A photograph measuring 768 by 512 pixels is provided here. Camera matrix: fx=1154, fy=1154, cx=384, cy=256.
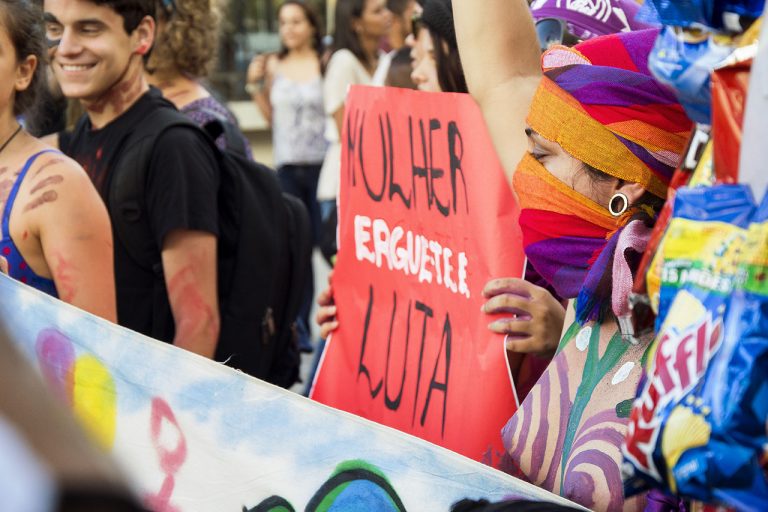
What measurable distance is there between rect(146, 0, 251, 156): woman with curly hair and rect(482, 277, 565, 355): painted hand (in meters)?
1.81

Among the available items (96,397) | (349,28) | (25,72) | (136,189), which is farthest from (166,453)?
(349,28)

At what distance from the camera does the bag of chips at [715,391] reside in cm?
121

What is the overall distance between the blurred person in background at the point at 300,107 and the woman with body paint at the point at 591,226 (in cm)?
632

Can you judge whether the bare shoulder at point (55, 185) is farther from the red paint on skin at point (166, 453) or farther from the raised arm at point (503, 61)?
the raised arm at point (503, 61)

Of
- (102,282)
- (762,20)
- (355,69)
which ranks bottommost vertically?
(355,69)

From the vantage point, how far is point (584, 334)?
198 cm

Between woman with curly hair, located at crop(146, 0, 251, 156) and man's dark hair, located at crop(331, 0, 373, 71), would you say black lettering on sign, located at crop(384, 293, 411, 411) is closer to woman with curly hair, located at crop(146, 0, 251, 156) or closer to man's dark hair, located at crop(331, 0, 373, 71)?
woman with curly hair, located at crop(146, 0, 251, 156)

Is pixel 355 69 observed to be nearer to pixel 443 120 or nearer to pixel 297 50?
pixel 297 50

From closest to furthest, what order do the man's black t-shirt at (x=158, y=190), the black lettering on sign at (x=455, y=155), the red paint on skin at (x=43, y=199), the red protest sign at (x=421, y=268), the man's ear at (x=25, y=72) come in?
1. the red protest sign at (x=421, y=268)
2. the black lettering on sign at (x=455, y=155)
3. the red paint on skin at (x=43, y=199)
4. the man's ear at (x=25, y=72)
5. the man's black t-shirt at (x=158, y=190)

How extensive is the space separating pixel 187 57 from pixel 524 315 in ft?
7.34

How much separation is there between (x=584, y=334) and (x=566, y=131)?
350 mm

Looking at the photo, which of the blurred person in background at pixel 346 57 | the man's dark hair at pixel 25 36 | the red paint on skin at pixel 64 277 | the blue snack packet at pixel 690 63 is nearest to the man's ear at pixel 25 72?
the man's dark hair at pixel 25 36

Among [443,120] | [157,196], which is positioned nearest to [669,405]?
[443,120]

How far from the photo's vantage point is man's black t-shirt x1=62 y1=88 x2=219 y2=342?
3.31 metres
